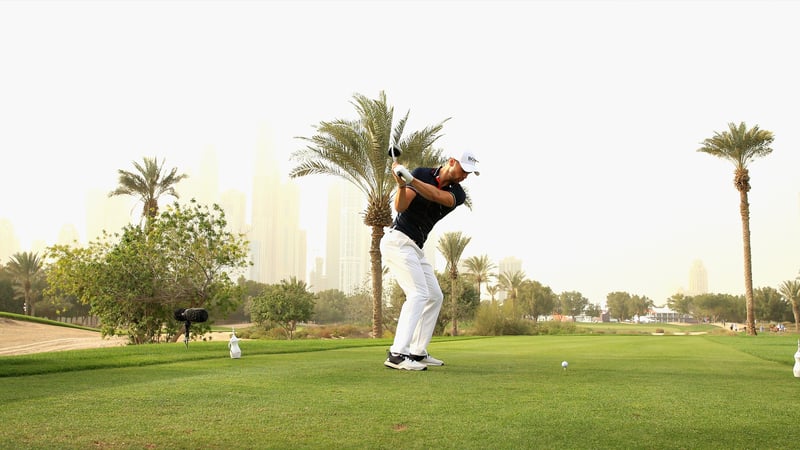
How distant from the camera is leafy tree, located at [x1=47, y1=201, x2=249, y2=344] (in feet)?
71.2

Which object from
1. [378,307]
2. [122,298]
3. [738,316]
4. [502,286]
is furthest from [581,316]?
[122,298]

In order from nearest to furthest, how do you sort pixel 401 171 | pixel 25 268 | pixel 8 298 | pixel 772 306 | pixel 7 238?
pixel 401 171
pixel 25 268
pixel 8 298
pixel 772 306
pixel 7 238

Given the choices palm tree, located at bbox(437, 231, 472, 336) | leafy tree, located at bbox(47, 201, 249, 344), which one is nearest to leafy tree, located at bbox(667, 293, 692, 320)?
palm tree, located at bbox(437, 231, 472, 336)

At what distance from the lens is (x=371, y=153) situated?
27.8 metres

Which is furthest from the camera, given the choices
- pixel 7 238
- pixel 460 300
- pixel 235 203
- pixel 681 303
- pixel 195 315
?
pixel 235 203

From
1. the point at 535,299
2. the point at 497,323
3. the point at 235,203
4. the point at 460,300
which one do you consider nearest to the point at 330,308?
the point at 535,299

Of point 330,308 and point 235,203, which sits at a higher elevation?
point 235,203

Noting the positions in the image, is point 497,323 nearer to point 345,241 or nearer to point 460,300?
point 460,300

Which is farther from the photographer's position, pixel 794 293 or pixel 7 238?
pixel 7 238

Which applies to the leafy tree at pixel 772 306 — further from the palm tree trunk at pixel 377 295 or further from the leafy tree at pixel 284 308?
the palm tree trunk at pixel 377 295

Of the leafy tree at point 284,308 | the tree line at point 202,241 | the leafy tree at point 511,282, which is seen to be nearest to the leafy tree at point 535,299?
the leafy tree at point 511,282

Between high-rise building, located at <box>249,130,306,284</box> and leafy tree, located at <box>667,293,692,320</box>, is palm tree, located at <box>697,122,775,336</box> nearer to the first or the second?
leafy tree, located at <box>667,293,692,320</box>

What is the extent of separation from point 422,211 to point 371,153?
20.5 m

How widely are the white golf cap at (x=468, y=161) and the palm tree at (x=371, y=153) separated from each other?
784 inches
